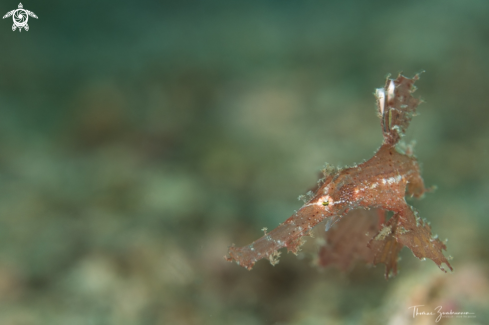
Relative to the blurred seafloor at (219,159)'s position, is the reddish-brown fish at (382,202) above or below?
below

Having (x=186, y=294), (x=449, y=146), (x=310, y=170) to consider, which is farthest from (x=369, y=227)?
(x=449, y=146)

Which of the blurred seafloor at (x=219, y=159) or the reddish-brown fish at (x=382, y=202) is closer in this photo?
the reddish-brown fish at (x=382, y=202)

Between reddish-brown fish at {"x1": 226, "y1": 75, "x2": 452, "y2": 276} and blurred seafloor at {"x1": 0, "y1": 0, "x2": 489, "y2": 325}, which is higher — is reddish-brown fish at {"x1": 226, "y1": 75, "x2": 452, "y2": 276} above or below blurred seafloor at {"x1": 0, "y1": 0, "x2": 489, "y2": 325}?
below

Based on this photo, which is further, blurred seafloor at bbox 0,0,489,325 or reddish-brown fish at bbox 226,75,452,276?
blurred seafloor at bbox 0,0,489,325

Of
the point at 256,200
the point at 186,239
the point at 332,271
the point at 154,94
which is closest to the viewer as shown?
the point at 332,271

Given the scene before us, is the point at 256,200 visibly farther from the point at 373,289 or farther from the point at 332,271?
the point at 373,289

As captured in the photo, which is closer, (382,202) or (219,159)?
(382,202)

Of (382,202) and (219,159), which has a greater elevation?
(219,159)

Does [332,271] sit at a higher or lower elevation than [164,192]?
lower
